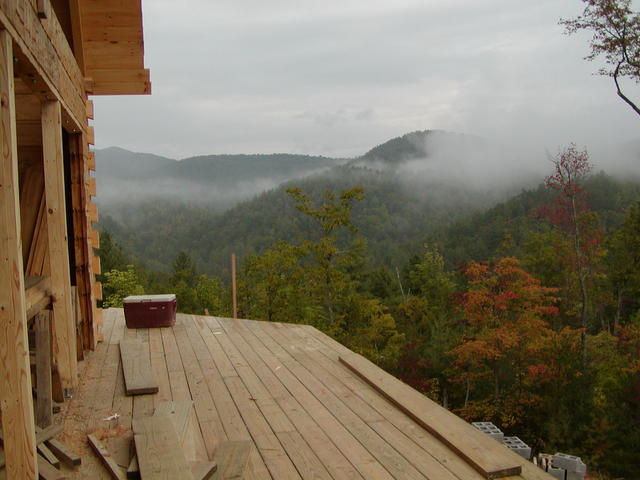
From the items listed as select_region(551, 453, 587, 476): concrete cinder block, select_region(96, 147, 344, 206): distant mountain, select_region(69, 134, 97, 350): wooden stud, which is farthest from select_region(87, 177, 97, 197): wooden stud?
select_region(96, 147, 344, 206): distant mountain

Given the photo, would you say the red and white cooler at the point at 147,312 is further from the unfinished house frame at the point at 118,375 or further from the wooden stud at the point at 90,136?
the wooden stud at the point at 90,136

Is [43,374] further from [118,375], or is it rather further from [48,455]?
[118,375]

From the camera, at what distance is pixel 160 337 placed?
5.68 metres

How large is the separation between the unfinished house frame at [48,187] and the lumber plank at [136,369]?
1.15 ft

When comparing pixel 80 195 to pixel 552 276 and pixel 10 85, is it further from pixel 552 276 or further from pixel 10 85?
pixel 552 276

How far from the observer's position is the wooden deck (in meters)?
2.61

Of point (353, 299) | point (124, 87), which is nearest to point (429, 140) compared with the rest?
point (353, 299)

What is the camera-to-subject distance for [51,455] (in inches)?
100

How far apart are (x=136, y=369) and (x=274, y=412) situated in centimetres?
140

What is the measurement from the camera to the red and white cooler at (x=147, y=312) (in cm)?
606

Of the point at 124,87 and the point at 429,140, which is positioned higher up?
the point at 429,140

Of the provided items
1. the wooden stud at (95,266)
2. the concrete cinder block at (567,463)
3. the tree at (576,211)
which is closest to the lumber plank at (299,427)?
the wooden stud at (95,266)

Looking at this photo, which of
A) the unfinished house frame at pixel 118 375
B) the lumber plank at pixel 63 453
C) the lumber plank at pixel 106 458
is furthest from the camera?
the lumber plank at pixel 63 453

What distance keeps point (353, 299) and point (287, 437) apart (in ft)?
49.1
